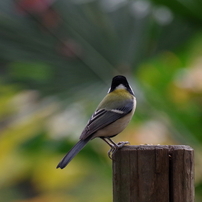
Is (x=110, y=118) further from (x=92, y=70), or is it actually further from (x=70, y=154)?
(x=92, y=70)

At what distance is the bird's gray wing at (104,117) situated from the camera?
3.16 meters

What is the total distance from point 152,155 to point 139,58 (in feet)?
8.97

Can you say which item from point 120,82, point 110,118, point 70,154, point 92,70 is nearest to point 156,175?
point 70,154

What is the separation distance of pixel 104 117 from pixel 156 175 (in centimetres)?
105

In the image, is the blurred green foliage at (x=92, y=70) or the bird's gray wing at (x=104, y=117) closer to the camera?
the bird's gray wing at (x=104, y=117)

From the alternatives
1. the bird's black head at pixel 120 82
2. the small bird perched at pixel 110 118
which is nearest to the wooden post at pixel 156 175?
the small bird perched at pixel 110 118

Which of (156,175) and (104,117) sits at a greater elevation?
(104,117)

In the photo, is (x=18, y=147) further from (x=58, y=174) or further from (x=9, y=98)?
(x=58, y=174)

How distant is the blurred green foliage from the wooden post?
5.06ft

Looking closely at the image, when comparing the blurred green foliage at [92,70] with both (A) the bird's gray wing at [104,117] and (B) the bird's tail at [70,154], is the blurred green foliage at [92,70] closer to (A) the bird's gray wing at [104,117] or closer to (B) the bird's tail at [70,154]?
(A) the bird's gray wing at [104,117]

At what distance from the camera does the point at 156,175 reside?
228 centimetres

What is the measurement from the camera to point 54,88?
4586 mm

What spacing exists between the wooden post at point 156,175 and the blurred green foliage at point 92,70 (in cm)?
154

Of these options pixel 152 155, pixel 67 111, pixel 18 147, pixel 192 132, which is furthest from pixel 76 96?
pixel 152 155
